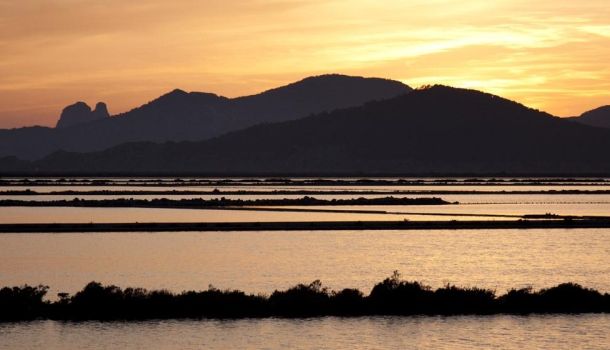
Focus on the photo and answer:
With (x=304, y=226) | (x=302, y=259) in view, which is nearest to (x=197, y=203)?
(x=304, y=226)

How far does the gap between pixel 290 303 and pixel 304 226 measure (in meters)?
27.6

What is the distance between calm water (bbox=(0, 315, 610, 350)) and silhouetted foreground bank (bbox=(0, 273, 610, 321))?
0.59m

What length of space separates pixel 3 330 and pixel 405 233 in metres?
29.5

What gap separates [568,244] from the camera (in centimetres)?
4672

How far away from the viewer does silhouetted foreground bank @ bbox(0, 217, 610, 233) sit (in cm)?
5281

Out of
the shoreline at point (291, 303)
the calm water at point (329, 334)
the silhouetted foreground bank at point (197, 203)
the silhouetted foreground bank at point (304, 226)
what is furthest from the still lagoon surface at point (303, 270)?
the silhouetted foreground bank at point (197, 203)

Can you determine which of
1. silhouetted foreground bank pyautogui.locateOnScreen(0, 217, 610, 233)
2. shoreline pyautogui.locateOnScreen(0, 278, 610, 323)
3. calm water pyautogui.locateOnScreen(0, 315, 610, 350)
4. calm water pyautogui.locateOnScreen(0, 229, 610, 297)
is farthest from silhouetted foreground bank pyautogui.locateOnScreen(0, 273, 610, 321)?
silhouetted foreground bank pyautogui.locateOnScreen(0, 217, 610, 233)

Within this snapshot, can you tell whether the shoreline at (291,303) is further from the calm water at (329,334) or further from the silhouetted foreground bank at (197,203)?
the silhouetted foreground bank at (197,203)

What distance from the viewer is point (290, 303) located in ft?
89.6

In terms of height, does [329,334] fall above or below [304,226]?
below

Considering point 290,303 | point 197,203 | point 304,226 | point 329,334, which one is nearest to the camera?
point 329,334

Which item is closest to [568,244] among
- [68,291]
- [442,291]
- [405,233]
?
[405,233]

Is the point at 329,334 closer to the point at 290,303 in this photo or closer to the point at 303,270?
the point at 290,303

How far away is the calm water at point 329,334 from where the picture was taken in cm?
2369
